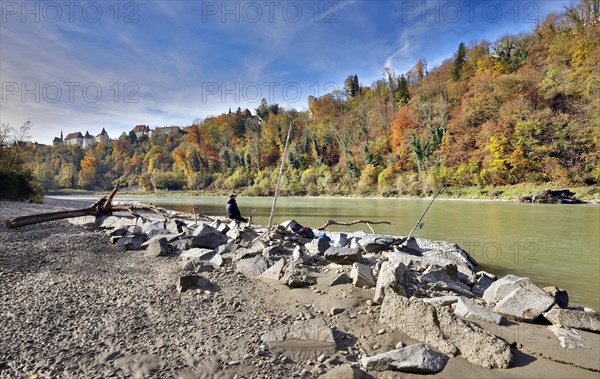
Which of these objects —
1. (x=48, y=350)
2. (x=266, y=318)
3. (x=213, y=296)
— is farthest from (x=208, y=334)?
(x=48, y=350)

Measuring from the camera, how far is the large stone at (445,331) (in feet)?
9.61

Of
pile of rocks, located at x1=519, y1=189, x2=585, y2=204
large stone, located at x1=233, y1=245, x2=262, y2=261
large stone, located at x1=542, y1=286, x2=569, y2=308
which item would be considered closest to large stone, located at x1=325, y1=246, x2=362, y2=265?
large stone, located at x1=233, y1=245, x2=262, y2=261

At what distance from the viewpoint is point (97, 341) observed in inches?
130

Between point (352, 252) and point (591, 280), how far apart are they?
214 inches

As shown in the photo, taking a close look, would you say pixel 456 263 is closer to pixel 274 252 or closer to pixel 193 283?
pixel 274 252

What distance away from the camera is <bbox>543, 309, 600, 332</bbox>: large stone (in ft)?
11.9

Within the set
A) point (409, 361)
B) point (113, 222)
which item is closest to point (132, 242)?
point (113, 222)

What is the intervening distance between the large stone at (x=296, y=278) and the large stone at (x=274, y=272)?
15 centimetres

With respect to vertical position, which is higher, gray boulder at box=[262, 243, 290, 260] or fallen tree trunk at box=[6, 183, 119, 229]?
fallen tree trunk at box=[6, 183, 119, 229]

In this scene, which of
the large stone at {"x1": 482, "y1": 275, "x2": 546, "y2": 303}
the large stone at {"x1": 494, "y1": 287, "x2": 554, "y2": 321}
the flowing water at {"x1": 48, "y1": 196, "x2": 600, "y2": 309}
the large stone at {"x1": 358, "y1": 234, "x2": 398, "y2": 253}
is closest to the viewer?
the large stone at {"x1": 494, "y1": 287, "x2": 554, "y2": 321}

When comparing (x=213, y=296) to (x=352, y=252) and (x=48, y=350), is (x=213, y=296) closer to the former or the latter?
(x=48, y=350)

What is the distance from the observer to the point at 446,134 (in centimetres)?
5266

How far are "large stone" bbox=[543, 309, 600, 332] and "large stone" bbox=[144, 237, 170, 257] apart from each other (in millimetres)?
7143

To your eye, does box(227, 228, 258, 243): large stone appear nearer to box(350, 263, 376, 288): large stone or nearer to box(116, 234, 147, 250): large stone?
box(116, 234, 147, 250): large stone
